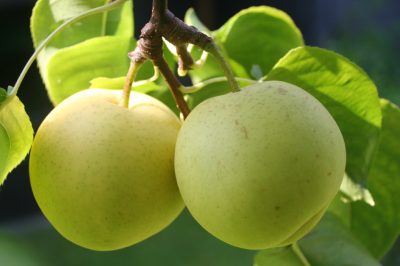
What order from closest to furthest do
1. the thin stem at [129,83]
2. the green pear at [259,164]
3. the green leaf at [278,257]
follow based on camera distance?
1. the green pear at [259,164]
2. the thin stem at [129,83]
3. the green leaf at [278,257]

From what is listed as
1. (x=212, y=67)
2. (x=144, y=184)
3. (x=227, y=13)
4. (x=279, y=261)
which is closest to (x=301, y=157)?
(x=144, y=184)

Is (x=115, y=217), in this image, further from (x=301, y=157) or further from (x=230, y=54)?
(x=230, y=54)

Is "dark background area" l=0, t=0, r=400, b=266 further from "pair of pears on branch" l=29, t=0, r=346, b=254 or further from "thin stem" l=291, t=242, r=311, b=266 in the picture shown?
"pair of pears on branch" l=29, t=0, r=346, b=254

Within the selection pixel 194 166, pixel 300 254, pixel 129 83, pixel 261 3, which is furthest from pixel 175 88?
pixel 261 3

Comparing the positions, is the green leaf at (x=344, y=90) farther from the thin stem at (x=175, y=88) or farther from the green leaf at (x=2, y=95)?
the green leaf at (x=2, y=95)

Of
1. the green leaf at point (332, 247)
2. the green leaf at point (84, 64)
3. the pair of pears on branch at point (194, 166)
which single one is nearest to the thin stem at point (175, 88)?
the pair of pears on branch at point (194, 166)

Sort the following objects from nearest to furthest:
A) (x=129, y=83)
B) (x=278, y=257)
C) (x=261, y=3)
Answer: (x=129, y=83) < (x=278, y=257) < (x=261, y=3)

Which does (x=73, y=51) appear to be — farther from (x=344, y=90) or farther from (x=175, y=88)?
(x=344, y=90)

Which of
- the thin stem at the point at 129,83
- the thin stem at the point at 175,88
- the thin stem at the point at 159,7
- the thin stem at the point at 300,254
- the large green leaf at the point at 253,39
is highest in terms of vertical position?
the thin stem at the point at 159,7
